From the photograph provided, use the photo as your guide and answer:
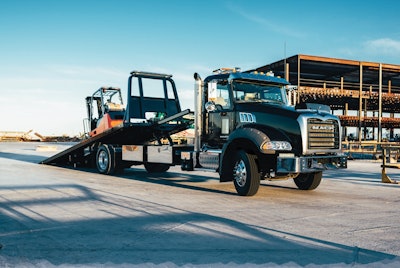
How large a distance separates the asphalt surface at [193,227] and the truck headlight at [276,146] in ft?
3.52

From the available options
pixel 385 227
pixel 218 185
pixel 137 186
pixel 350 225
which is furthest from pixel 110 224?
pixel 218 185

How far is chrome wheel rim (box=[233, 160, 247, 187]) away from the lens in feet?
30.4

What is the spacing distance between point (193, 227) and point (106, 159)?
9.03 metres

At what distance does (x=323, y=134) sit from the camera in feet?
30.9

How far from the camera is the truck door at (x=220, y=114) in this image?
10.1 meters

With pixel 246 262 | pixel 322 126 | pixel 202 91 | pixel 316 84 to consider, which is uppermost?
pixel 316 84

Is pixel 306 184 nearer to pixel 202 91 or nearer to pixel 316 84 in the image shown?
pixel 202 91

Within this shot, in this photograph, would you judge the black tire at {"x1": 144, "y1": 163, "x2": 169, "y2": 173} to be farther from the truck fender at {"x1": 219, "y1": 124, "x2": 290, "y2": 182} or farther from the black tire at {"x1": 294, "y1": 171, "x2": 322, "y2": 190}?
the truck fender at {"x1": 219, "y1": 124, "x2": 290, "y2": 182}

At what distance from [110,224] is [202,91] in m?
5.27

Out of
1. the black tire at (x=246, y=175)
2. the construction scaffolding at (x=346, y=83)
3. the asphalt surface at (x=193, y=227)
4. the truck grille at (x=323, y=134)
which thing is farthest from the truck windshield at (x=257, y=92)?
the construction scaffolding at (x=346, y=83)

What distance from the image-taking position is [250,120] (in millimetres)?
9695

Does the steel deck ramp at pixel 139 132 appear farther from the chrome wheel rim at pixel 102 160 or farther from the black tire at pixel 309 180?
the black tire at pixel 309 180

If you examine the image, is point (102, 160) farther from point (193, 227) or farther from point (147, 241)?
point (147, 241)

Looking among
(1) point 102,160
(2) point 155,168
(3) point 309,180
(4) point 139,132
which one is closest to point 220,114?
(3) point 309,180
